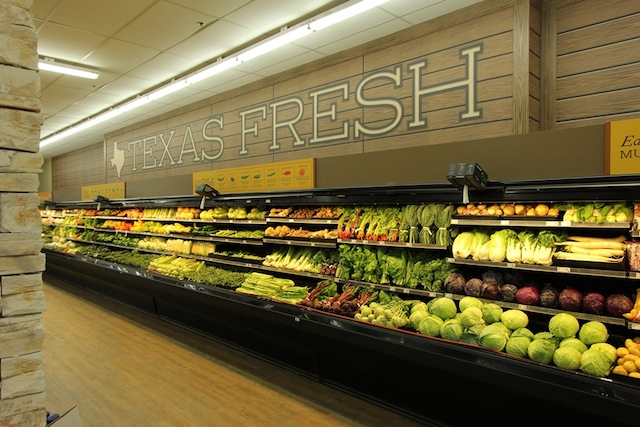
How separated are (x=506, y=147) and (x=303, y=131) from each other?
3.29 meters

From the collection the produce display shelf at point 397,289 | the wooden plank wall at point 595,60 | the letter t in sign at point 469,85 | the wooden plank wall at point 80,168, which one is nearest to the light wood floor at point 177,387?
the produce display shelf at point 397,289

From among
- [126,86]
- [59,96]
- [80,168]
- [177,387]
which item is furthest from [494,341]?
[80,168]

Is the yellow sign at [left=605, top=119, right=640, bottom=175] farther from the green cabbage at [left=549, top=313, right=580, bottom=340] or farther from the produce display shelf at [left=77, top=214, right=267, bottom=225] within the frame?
the produce display shelf at [left=77, top=214, right=267, bottom=225]

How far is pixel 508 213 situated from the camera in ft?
11.3

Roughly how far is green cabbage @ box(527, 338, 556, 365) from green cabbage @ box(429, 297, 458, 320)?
2.25ft

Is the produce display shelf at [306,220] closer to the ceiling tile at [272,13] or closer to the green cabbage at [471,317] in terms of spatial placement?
the green cabbage at [471,317]

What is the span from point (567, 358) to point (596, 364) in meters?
0.15

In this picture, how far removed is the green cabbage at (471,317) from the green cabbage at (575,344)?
0.56 meters

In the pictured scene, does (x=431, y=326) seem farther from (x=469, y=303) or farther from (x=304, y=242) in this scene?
(x=304, y=242)

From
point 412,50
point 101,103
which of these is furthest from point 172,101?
point 412,50

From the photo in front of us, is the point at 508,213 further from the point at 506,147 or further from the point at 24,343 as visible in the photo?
the point at 24,343

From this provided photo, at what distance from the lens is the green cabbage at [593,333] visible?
278 centimetres

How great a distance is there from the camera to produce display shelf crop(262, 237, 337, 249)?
4.71 meters

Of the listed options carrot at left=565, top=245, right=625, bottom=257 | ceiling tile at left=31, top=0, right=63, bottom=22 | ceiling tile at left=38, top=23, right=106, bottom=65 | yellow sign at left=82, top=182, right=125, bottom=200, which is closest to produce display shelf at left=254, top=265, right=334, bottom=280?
carrot at left=565, top=245, right=625, bottom=257
